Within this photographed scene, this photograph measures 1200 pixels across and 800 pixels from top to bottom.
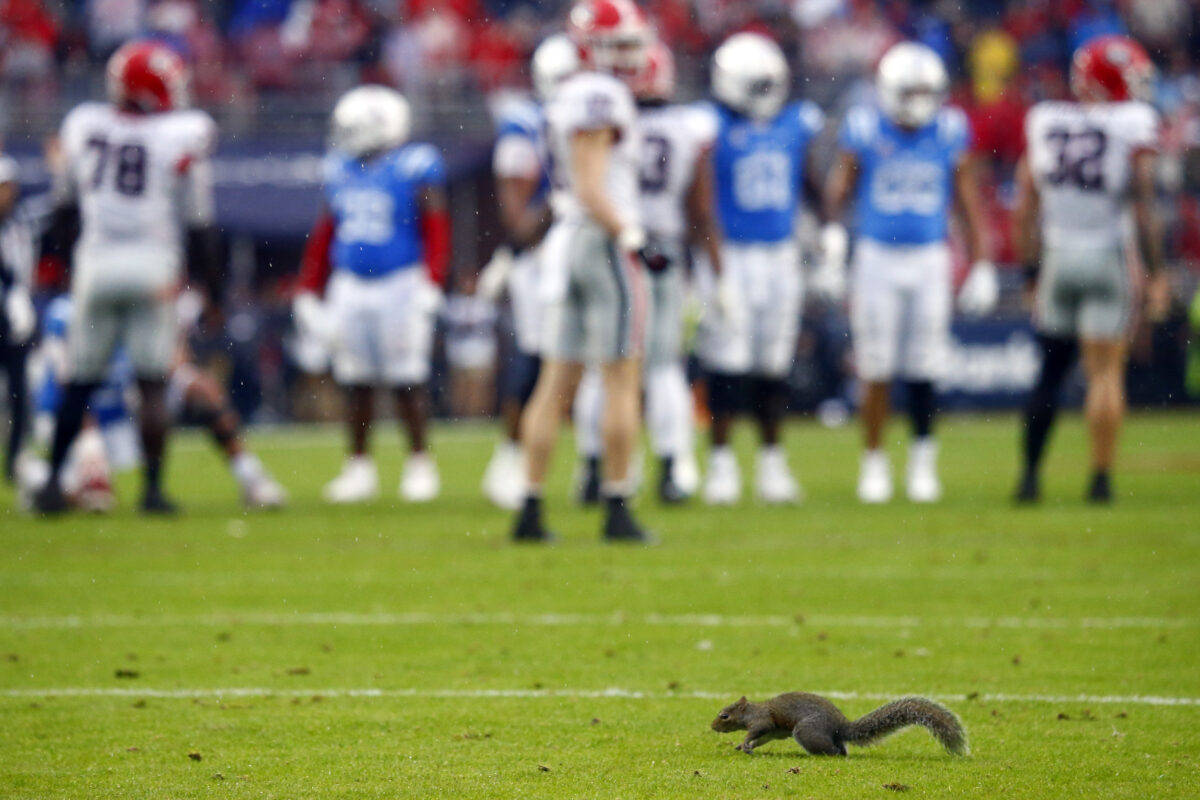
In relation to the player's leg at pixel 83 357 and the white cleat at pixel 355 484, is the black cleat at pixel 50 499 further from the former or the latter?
the white cleat at pixel 355 484

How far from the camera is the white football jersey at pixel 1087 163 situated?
9.49 m

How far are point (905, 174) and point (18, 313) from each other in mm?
5568

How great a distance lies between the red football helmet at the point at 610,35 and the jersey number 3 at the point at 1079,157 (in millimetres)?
2584

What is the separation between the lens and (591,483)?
34.1 ft

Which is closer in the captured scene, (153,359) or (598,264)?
(598,264)

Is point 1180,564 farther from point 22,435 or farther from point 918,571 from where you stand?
point 22,435

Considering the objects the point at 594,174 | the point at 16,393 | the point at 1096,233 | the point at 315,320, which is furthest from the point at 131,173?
the point at 1096,233

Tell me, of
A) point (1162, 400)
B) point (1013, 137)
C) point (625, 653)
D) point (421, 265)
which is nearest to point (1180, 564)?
point (625, 653)

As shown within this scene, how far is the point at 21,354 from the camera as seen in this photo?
12.6 m

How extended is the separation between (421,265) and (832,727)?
7506 millimetres

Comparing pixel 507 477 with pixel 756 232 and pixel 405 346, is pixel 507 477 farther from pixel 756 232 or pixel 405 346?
pixel 756 232

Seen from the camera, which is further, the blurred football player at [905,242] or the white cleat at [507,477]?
the white cleat at [507,477]

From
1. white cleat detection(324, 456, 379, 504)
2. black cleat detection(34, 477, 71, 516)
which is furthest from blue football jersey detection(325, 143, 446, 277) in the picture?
black cleat detection(34, 477, 71, 516)

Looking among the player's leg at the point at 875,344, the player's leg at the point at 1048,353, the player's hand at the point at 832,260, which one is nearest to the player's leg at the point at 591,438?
the player's leg at the point at 875,344
